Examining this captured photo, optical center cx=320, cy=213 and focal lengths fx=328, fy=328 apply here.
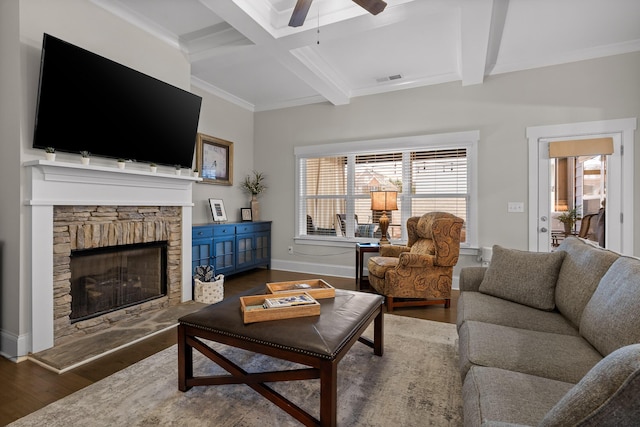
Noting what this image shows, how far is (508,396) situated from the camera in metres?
1.16

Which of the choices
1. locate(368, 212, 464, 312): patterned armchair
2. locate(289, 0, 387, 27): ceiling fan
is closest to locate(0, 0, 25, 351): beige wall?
locate(289, 0, 387, 27): ceiling fan

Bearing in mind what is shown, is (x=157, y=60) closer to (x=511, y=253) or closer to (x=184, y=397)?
(x=184, y=397)

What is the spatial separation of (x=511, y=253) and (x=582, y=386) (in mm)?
1910

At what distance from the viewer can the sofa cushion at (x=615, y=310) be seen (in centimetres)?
130

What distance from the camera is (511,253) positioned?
2412 mm

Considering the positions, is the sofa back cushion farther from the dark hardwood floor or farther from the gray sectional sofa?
the dark hardwood floor

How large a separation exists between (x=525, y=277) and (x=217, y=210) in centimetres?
388

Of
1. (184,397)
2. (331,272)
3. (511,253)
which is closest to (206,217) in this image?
(331,272)

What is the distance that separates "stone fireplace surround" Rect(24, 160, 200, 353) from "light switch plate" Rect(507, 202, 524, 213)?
3.81 metres

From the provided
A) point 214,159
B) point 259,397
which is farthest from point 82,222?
point 214,159

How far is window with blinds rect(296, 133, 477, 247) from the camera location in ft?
14.4

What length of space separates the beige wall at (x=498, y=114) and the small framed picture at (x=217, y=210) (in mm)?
1360

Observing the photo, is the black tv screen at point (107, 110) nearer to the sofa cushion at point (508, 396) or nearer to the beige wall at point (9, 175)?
the beige wall at point (9, 175)

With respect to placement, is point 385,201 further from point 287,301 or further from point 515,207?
point 287,301
